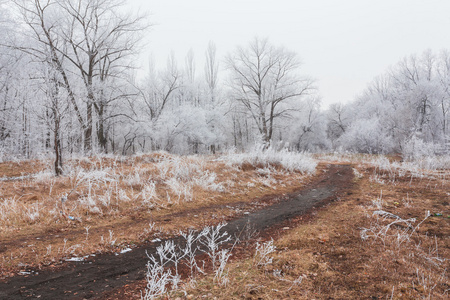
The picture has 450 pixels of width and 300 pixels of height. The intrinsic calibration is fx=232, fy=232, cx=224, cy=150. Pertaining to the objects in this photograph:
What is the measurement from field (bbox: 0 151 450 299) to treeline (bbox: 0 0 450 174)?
5.13 metres

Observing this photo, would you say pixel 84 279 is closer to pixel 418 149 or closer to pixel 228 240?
pixel 228 240

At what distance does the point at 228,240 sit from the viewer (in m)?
4.51

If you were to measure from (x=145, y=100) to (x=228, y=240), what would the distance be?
24094mm

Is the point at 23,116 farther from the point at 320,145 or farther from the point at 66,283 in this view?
the point at 320,145

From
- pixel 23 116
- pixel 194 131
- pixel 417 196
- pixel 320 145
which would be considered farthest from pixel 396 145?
pixel 23 116

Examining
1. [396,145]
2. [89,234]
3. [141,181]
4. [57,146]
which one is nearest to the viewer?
[89,234]

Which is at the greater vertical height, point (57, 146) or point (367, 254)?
point (57, 146)

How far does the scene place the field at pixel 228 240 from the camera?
267cm

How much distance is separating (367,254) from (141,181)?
275 inches

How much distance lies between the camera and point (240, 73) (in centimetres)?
2627

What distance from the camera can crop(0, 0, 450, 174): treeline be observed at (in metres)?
11.2

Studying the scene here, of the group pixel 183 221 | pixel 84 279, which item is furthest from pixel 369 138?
pixel 84 279

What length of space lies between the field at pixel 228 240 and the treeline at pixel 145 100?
5131mm

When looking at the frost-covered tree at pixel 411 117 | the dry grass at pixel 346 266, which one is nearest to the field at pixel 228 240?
the dry grass at pixel 346 266
